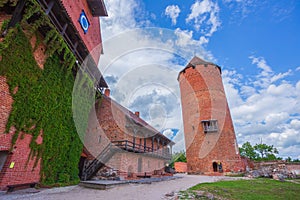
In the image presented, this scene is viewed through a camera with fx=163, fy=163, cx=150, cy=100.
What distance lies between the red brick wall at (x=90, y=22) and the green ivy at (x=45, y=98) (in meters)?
3.65

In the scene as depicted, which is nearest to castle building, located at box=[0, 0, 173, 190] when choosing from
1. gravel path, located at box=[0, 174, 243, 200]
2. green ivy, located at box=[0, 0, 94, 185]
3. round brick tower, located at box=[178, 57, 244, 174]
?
green ivy, located at box=[0, 0, 94, 185]

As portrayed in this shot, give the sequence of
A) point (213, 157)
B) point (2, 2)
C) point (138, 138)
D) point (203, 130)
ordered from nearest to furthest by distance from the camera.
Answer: point (2, 2) < point (138, 138) < point (213, 157) < point (203, 130)

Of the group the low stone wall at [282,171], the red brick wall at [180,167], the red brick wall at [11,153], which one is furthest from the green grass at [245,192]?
the red brick wall at [180,167]

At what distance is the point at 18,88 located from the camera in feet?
22.0

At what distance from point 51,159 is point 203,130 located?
1935 centimetres

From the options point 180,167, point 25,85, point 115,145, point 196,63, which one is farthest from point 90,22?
point 180,167

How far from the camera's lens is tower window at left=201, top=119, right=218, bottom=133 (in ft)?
73.6

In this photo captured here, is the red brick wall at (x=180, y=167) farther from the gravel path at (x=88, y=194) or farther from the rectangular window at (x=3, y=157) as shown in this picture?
the rectangular window at (x=3, y=157)

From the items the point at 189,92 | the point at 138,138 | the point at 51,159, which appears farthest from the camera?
the point at 189,92

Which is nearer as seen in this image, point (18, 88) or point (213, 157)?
point (18, 88)

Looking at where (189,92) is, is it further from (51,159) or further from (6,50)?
(6,50)

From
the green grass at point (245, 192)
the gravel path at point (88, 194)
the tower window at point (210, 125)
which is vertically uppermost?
the tower window at point (210, 125)

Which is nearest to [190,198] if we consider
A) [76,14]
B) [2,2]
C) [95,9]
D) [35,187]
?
[35,187]

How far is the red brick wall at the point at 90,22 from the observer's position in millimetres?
11104
